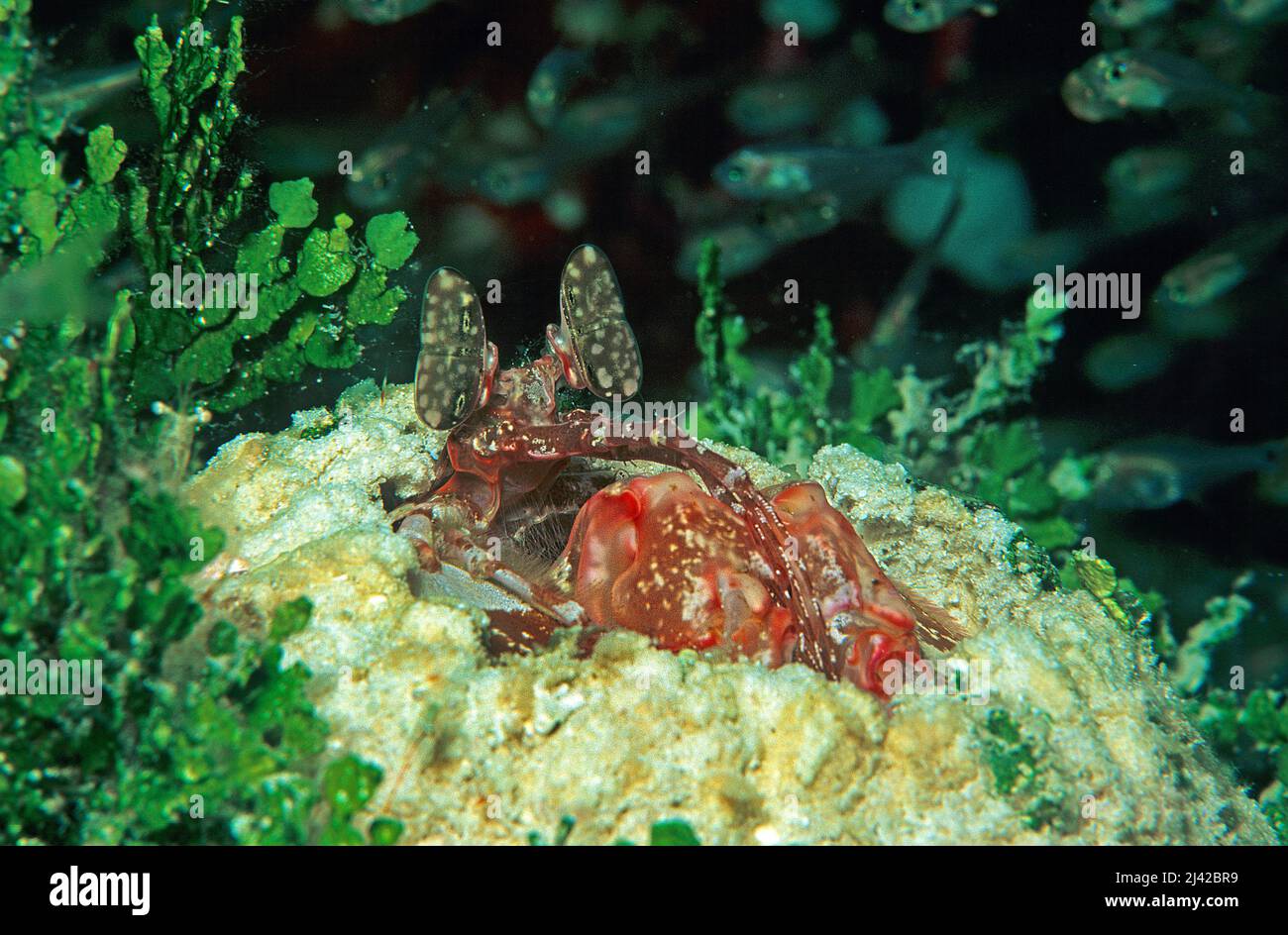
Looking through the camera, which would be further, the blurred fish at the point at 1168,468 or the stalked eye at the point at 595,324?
the blurred fish at the point at 1168,468

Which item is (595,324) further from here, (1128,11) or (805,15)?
(1128,11)

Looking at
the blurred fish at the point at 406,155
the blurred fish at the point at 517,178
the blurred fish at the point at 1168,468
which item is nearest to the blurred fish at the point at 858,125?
the blurred fish at the point at 517,178

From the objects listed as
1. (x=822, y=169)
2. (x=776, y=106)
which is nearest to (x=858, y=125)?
(x=822, y=169)

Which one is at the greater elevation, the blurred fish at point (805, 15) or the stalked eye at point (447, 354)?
the blurred fish at point (805, 15)

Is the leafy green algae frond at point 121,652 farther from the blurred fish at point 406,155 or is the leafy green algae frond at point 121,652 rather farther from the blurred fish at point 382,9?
the blurred fish at point 382,9

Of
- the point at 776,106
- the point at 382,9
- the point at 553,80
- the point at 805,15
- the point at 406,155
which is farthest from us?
the point at 776,106

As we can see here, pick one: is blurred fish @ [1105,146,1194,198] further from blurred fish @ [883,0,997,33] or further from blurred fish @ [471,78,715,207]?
blurred fish @ [471,78,715,207]

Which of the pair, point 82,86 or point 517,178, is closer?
point 82,86
